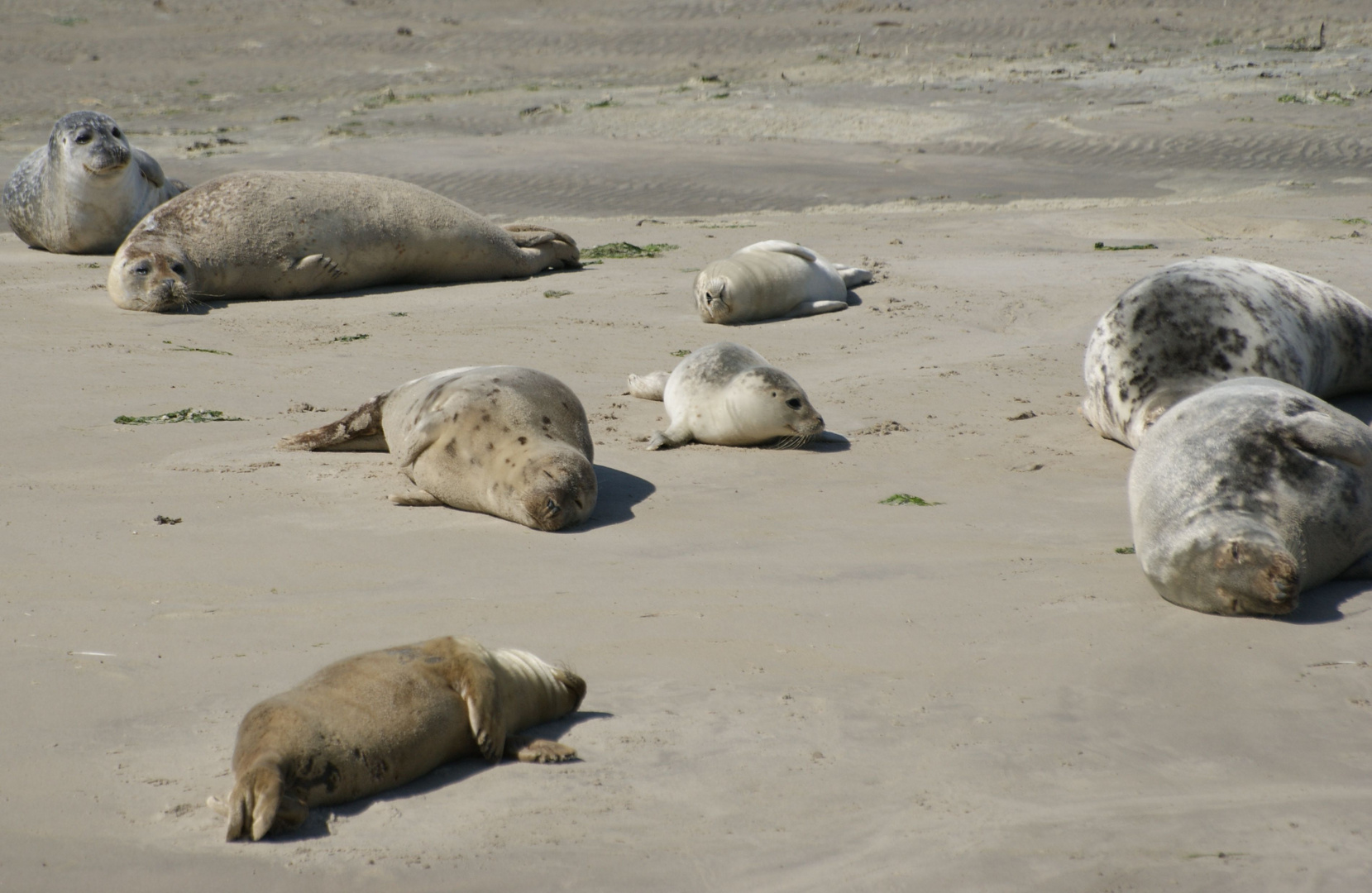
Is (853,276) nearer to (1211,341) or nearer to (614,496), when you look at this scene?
(1211,341)

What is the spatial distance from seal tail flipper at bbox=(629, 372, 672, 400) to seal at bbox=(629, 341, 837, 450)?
42cm

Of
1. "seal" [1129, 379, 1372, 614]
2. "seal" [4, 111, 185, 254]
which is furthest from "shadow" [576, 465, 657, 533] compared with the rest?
"seal" [4, 111, 185, 254]

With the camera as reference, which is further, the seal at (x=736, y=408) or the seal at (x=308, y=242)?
the seal at (x=308, y=242)

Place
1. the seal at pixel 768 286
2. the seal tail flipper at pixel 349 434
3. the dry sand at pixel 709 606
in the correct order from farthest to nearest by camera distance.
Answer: the seal at pixel 768 286 → the seal tail flipper at pixel 349 434 → the dry sand at pixel 709 606

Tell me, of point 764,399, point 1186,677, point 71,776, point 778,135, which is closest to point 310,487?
point 764,399

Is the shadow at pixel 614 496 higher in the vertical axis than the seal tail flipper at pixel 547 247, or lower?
lower

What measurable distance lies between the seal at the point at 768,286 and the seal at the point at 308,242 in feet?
6.51

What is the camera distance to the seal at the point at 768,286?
8141mm

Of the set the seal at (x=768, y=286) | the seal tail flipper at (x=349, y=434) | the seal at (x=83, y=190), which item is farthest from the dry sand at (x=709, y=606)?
the seal at (x=83, y=190)

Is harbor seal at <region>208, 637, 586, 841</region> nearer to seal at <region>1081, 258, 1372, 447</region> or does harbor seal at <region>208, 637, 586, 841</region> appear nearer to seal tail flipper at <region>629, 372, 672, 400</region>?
seal at <region>1081, 258, 1372, 447</region>

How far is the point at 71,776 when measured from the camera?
8.86ft

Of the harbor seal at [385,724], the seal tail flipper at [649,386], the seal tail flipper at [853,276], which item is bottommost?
the seal tail flipper at [649,386]

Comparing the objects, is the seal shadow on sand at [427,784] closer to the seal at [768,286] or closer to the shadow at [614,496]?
the shadow at [614,496]

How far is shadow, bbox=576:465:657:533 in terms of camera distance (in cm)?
460
